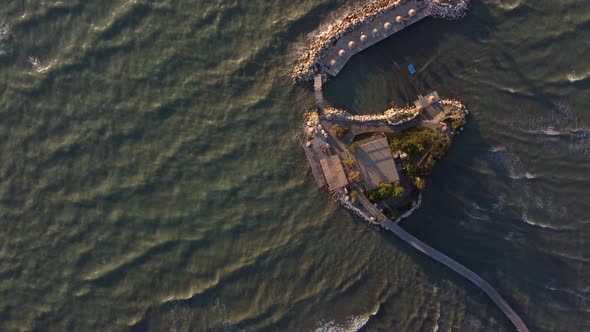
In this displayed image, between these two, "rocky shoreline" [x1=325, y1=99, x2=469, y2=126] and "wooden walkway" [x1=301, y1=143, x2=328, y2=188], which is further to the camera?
"wooden walkway" [x1=301, y1=143, x2=328, y2=188]

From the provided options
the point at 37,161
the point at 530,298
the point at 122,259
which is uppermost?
the point at 37,161

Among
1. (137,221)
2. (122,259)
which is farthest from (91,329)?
(137,221)

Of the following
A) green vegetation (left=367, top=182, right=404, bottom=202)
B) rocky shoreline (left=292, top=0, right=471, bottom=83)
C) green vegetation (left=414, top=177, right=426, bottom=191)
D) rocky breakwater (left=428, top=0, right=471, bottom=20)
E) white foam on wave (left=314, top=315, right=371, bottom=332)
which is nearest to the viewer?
green vegetation (left=367, top=182, right=404, bottom=202)

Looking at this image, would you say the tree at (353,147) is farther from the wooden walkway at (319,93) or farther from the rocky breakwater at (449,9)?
the rocky breakwater at (449,9)

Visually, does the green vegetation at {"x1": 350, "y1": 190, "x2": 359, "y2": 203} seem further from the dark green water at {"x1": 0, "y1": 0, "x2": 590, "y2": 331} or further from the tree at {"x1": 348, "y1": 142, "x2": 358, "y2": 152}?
the tree at {"x1": 348, "y1": 142, "x2": 358, "y2": 152}

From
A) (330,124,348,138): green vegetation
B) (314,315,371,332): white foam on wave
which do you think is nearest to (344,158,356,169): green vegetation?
(330,124,348,138): green vegetation

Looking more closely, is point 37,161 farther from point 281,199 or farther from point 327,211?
point 327,211

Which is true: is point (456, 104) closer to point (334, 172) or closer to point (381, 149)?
point (381, 149)
